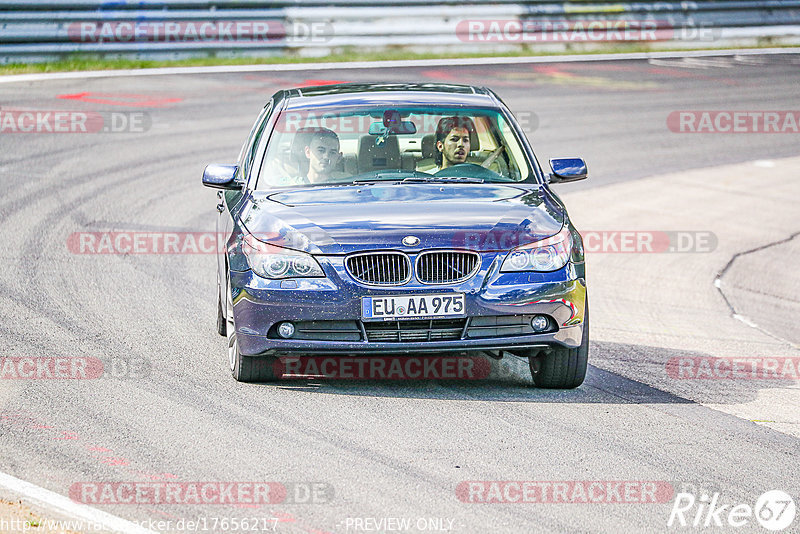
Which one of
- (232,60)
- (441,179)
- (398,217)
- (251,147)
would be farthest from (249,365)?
(232,60)

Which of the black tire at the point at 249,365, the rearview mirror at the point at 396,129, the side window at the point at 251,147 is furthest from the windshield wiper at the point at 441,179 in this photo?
the black tire at the point at 249,365

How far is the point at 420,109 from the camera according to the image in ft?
27.9

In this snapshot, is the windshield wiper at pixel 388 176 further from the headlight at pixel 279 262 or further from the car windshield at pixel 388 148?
the headlight at pixel 279 262

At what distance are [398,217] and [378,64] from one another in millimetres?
16958

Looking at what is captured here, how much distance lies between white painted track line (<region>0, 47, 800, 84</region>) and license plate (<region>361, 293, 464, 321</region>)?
1552 cm

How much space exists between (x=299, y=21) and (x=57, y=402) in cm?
1800

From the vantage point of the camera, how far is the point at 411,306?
6.92 metres

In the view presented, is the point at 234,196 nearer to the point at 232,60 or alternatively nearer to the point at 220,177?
the point at 220,177

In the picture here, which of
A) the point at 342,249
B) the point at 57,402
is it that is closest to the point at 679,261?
the point at 342,249

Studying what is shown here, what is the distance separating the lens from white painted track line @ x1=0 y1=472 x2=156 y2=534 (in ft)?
16.5

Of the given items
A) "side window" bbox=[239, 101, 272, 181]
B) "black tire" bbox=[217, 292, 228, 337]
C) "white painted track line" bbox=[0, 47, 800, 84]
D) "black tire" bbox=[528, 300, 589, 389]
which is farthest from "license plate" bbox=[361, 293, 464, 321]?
"white painted track line" bbox=[0, 47, 800, 84]

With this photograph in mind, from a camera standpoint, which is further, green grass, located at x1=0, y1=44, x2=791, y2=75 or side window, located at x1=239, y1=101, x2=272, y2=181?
green grass, located at x1=0, y1=44, x2=791, y2=75

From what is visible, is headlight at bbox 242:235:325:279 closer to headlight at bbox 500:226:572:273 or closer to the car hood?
the car hood

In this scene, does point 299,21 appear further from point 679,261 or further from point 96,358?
point 96,358
